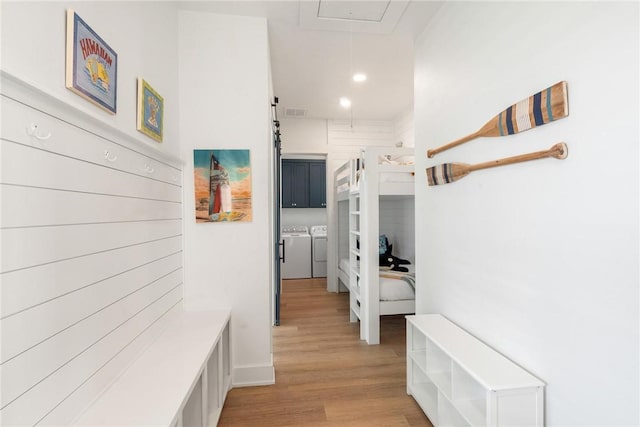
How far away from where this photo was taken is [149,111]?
64.1 inches

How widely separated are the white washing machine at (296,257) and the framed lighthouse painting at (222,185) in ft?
10.7

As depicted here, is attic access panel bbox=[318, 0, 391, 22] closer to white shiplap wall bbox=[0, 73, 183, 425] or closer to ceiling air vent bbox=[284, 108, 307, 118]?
white shiplap wall bbox=[0, 73, 183, 425]

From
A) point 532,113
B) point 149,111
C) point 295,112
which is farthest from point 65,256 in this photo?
point 295,112

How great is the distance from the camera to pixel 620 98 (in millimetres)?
970

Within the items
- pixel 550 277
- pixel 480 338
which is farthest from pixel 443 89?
pixel 480 338

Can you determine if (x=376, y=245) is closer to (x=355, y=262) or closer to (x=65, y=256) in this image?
(x=355, y=262)

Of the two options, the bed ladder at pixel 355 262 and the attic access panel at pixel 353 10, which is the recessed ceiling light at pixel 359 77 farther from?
the bed ladder at pixel 355 262

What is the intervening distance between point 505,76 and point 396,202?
318cm

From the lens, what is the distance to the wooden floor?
6.04 feet

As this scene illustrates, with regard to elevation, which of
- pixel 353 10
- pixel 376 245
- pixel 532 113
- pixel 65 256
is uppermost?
pixel 353 10

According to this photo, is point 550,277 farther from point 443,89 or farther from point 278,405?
point 278,405

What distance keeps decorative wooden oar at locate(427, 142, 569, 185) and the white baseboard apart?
1.80 metres

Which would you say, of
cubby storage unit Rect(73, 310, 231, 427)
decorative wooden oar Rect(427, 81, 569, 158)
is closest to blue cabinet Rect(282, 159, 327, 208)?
cubby storage unit Rect(73, 310, 231, 427)

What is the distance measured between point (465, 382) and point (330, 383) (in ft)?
3.25
